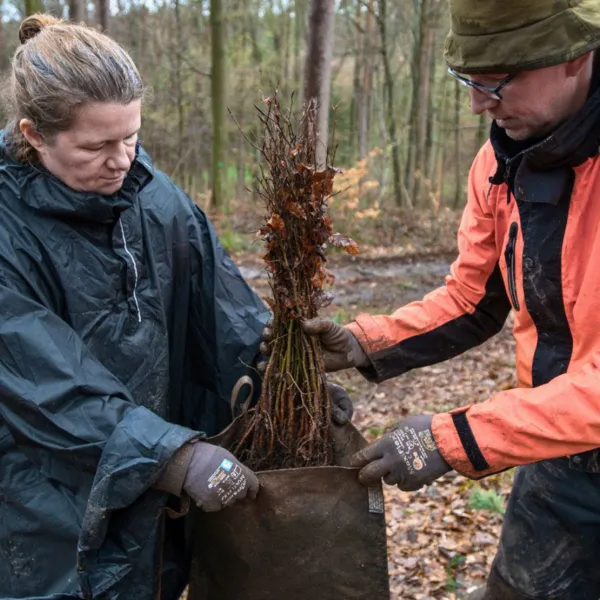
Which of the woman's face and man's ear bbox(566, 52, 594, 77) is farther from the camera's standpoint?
the woman's face

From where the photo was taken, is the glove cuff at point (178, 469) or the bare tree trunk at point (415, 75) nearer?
the glove cuff at point (178, 469)

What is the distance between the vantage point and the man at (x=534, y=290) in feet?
5.74

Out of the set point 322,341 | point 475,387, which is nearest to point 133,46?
point 475,387

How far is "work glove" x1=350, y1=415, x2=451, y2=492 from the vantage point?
6.47 feet

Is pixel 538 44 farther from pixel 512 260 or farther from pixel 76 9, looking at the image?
pixel 76 9

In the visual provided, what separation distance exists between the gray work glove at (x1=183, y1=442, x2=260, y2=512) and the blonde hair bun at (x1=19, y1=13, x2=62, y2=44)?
4.59 feet

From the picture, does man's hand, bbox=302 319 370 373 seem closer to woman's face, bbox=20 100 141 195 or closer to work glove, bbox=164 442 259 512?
work glove, bbox=164 442 259 512

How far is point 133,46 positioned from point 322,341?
16383 mm

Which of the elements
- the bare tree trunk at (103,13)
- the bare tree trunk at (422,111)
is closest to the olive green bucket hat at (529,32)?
the bare tree trunk at (103,13)

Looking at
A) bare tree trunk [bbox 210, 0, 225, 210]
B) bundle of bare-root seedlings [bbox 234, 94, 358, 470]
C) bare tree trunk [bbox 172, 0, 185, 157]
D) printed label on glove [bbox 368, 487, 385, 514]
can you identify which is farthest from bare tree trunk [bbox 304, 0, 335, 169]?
bare tree trunk [bbox 172, 0, 185, 157]

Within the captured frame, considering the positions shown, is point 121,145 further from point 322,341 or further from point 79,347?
point 322,341

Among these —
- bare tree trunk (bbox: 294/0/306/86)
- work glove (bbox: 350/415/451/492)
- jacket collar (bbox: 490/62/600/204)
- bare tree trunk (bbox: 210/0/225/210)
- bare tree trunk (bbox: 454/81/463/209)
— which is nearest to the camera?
jacket collar (bbox: 490/62/600/204)

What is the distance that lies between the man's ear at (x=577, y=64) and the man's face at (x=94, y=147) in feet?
4.07

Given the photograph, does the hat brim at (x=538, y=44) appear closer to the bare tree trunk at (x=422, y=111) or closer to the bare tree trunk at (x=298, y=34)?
the bare tree trunk at (x=422, y=111)
